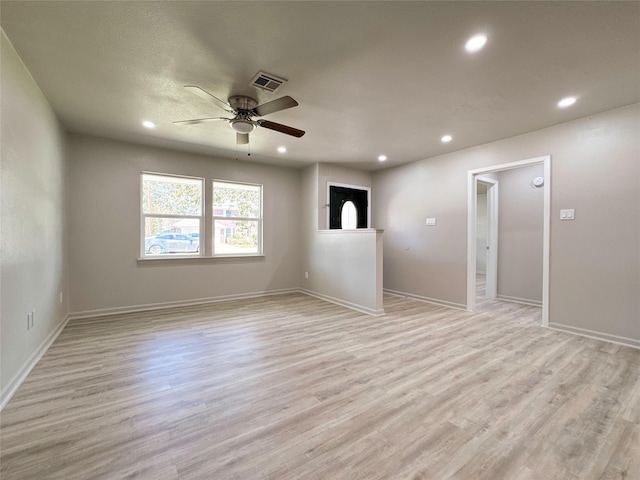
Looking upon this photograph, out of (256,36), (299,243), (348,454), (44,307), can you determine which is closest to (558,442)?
(348,454)

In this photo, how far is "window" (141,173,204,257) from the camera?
454cm

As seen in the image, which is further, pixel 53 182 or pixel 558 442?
pixel 53 182

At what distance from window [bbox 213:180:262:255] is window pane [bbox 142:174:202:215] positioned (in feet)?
1.10

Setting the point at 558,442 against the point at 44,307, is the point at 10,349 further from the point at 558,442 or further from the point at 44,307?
the point at 558,442

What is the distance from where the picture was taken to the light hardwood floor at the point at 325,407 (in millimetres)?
1466

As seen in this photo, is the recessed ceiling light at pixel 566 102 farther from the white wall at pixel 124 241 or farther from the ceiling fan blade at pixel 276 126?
the white wall at pixel 124 241

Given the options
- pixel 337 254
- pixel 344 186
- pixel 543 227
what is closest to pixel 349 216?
pixel 344 186

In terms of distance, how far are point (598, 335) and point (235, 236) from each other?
5.45 meters

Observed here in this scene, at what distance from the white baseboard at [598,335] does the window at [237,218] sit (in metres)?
4.85

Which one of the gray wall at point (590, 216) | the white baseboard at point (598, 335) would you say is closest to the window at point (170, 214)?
the gray wall at point (590, 216)

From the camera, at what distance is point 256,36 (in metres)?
2.00

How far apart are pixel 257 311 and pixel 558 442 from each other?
12.0 ft

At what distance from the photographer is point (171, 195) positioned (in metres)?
4.73

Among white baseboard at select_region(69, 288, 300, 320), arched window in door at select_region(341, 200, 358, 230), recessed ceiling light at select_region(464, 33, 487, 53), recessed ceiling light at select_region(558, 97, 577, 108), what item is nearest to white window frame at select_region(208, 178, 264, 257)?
white baseboard at select_region(69, 288, 300, 320)
